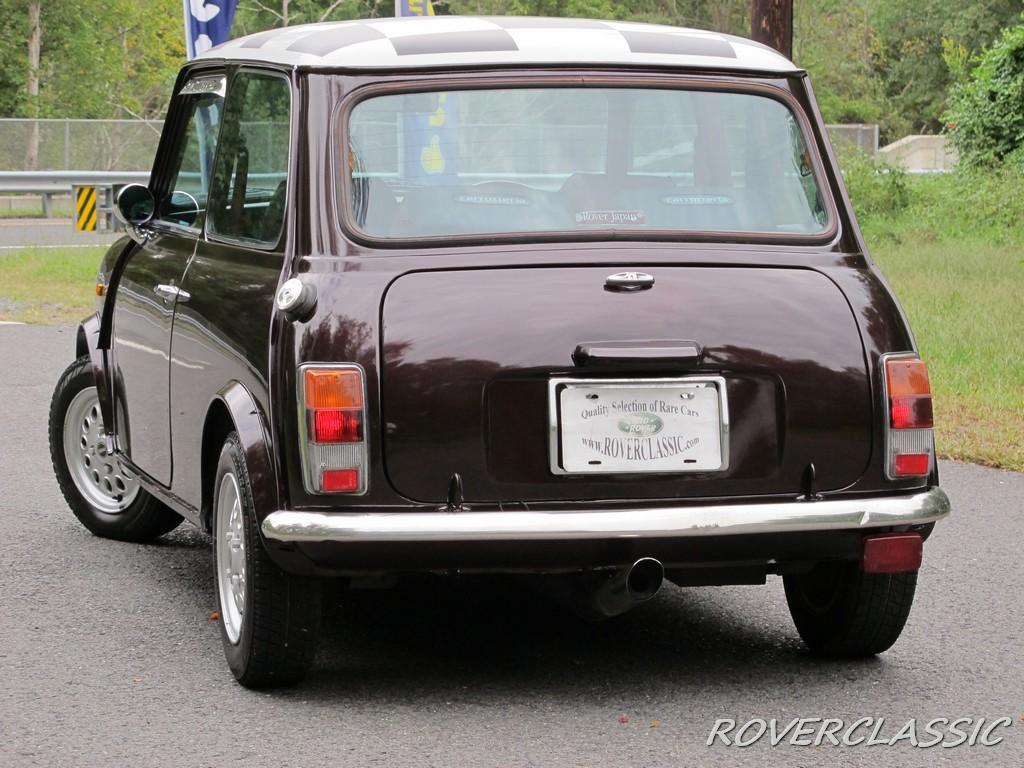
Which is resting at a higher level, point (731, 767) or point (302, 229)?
point (302, 229)

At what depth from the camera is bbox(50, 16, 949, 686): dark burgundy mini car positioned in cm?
451

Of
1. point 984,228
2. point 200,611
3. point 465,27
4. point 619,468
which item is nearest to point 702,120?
point 465,27

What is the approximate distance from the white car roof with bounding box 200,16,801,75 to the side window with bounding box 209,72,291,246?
0.40 ft

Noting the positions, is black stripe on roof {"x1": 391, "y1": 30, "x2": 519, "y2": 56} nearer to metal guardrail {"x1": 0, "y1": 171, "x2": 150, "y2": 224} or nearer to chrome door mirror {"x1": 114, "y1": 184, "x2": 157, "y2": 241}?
chrome door mirror {"x1": 114, "y1": 184, "x2": 157, "y2": 241}

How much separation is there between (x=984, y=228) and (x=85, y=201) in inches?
416

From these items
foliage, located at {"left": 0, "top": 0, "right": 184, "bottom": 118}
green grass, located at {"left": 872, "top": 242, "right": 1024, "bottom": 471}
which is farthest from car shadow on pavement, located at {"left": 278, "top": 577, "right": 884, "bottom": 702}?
foliage, located at {"left": 0, "top": 0, "right": 184, "bottom": 118}

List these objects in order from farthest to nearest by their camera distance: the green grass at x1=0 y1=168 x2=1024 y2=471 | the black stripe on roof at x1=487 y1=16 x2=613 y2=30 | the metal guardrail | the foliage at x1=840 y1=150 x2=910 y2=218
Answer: the metal guardrail → the foliage at x1=840 y1=150 x2=910 y2=218 → the green grass at x1=0 y1=168 x2=1024 y2=471 → the black stripe on roof at x1=487 y1=16 x2=613 y2=30

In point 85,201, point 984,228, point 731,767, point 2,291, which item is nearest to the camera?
point 731,767

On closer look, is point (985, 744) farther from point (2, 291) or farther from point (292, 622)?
point (2, 291)

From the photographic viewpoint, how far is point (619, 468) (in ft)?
14.9

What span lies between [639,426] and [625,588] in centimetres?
45

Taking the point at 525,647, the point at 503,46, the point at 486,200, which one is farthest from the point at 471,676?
the point at 503,46

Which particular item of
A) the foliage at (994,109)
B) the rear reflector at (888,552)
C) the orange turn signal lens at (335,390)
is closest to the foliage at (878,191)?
the foliage at (994,109)

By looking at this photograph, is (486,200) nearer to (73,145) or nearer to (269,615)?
(269,615)
